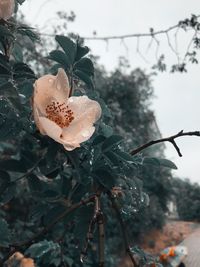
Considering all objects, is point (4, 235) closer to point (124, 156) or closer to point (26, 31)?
point (124, 156)

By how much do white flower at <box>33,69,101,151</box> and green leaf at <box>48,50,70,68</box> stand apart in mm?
131

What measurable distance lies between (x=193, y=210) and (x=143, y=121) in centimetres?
367

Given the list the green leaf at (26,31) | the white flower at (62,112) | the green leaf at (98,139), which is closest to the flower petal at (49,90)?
the white flower at (62,112)

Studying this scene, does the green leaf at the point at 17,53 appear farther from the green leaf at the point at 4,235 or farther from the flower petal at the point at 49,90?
the green leaf at the point at 4,235

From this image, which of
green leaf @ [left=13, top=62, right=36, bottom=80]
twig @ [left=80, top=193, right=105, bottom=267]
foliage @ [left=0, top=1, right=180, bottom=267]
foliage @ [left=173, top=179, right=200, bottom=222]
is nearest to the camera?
twig @ [left=80, top=193, right=105, bottom=267]

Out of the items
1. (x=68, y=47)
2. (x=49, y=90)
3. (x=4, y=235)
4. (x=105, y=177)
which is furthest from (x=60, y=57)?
(x=4, y=235)

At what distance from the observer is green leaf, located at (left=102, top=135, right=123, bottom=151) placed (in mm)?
880

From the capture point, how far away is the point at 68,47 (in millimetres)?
954

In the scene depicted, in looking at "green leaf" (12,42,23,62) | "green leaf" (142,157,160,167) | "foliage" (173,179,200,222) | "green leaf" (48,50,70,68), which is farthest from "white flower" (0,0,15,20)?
"foliage" (173,179,200,222)

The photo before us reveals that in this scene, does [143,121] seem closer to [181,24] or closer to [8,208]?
[8,208]

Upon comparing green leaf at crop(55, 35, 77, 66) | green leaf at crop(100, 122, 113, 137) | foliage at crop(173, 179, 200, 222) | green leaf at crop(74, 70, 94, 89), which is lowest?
foliage at crop(173, 179, 200, 222)

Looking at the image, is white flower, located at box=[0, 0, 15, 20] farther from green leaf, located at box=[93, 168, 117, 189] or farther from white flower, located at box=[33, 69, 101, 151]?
green leaf, located at box=[93, 168, 117, 189]

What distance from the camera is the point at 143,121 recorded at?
757cm

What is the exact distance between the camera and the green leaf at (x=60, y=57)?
0.94 meters
